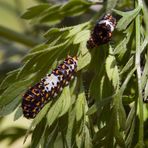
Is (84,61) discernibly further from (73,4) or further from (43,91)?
(73,4)

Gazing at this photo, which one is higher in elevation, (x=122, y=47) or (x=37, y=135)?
(x=122, y=47)

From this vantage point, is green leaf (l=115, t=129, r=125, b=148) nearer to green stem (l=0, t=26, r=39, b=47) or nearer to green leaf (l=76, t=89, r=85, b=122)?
green leaf (l=76, t=89, r=85, b=122)

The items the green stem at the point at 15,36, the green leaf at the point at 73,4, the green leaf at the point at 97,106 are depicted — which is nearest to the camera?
the green leaf at the point at 97,106

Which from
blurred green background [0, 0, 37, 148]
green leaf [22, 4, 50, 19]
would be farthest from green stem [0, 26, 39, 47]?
green leaf [22, 4, 50, 19]

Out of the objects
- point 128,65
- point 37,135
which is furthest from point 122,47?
point 37,135

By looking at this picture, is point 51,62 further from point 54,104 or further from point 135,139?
point 135,139

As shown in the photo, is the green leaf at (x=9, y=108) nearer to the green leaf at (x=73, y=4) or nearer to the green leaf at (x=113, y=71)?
the green leaf at (x=113, y=71)

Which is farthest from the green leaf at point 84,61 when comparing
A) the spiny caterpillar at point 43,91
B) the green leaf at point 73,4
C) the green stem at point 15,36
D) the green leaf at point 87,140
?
the green stem at point 15,36
